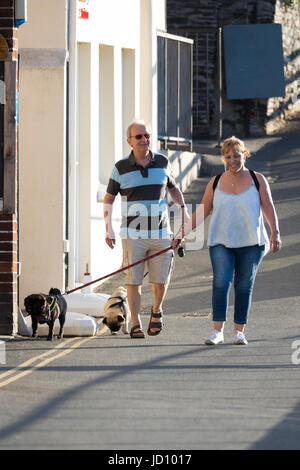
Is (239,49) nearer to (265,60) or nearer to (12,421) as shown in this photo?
(265,60)

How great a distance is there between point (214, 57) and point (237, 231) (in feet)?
63.4

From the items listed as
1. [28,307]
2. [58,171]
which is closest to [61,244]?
[58,171]

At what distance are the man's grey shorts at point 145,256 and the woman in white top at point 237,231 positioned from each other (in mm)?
512

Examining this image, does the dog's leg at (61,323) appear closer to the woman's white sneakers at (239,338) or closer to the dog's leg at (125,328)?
the dog's leg at (125,328)

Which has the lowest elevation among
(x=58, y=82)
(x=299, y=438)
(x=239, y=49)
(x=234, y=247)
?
(x=299, y=438)

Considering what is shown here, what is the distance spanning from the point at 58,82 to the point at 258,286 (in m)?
3.38

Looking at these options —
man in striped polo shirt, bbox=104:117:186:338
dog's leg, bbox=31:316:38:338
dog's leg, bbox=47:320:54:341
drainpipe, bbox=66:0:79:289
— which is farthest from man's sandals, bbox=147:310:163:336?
drainpipe, bbox=66:0:79:289

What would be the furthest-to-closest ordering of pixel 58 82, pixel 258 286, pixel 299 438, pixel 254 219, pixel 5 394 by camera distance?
pixel 258 286 → pixel 58 82 → pixel 254 219 → pixel 5 394 → pixel 299 438

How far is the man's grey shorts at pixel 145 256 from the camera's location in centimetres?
1173

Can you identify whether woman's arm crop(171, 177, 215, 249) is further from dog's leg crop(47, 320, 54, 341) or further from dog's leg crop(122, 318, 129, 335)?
dog's leg crop(47, 320, 54, 341)

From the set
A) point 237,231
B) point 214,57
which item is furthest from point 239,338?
point 214,57

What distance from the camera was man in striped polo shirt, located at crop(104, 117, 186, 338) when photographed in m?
11.6

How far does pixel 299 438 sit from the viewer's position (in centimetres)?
721

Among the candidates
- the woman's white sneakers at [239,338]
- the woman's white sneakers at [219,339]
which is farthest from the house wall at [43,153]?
the woman's white sneakers at [239,338]
